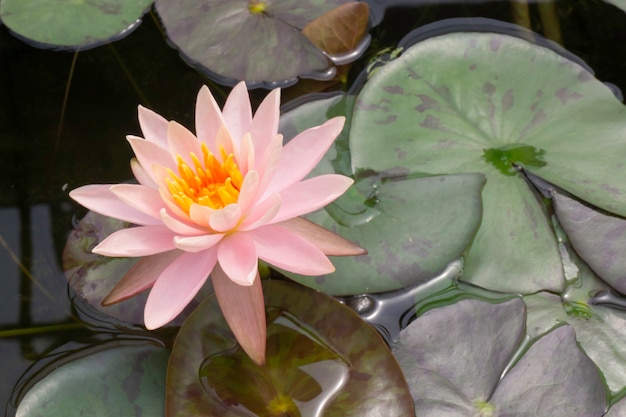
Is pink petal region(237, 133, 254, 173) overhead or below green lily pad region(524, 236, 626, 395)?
overhead

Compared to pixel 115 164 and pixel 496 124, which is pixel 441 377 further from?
pixel 115 164

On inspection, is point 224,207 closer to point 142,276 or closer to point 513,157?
point 142,276

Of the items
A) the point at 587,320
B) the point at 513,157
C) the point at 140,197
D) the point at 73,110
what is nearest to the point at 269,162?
the point at 140,197

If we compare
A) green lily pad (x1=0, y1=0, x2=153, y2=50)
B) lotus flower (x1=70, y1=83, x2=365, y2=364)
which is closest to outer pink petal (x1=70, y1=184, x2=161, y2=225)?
lotus flower (x1=70, y1=83, x2=365, y2=364)

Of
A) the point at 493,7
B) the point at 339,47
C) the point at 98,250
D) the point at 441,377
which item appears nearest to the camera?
the point at 98,250

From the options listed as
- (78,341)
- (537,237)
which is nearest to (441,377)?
(537,237)

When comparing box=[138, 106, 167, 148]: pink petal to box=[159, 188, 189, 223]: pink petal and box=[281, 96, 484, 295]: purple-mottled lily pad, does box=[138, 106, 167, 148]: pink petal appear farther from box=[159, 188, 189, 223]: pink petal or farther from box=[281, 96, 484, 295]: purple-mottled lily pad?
box=[281, 96, 484, 295]: purple-mottled lily pad

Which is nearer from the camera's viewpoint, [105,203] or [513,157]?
[105,203]
